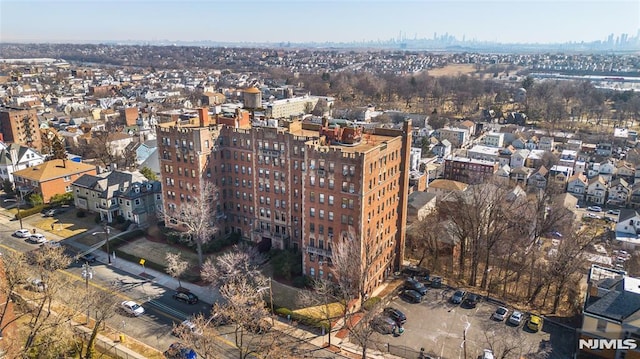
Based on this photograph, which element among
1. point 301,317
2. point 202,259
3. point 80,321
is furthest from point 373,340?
point 80,321

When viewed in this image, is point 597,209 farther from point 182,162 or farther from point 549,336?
point 182,162

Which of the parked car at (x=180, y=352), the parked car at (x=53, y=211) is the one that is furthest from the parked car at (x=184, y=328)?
the parked car at (x=53, y=211)

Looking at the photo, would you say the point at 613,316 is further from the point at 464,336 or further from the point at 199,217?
the point at 199,217

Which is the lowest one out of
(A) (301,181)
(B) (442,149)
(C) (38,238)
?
(C) (38,238)

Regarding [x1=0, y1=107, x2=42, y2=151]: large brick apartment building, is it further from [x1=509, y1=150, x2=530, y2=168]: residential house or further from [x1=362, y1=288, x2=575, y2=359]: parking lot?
[x1=509, y1=150, x2=530, y2=168]: residential house

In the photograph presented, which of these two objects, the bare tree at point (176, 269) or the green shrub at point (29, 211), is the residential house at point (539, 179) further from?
the green shrub at point (29, 211)

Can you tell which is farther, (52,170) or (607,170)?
(607,170)

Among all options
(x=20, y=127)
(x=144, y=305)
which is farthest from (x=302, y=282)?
(x=20, y=127)
